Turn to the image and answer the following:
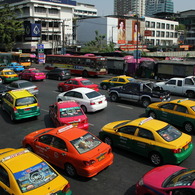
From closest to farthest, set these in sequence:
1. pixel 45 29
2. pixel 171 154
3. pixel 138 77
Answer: pixel 171 154
pixel 138 77
pixel 45 29

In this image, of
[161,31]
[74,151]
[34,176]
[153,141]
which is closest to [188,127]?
[153,141]

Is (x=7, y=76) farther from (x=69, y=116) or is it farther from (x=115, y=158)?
(x=115, y=158)

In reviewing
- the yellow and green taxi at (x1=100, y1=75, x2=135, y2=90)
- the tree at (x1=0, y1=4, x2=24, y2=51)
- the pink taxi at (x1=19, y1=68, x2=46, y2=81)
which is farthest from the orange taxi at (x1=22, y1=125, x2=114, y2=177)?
the tree at (x1=0, y1=4, x2=24, y2=51)

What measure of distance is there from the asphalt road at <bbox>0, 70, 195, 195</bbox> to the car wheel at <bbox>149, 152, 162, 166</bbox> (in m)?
0.21

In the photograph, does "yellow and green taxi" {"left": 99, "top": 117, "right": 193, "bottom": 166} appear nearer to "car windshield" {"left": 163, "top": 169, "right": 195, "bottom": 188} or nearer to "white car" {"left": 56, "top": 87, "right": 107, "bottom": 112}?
"car windshield" {"left": 163, "top": 169, "right": 195, "bottom": 188}

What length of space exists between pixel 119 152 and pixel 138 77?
24989 millimetres

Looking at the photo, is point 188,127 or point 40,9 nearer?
point 188,127

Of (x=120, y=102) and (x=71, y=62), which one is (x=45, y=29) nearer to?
(x=71, y=62)

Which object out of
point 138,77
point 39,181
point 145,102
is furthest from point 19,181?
point 138,77

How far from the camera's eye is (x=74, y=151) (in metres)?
8.47

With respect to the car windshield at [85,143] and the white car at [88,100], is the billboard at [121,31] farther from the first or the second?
the car windshield at [85,143]

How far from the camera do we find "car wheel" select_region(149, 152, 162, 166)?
30.4ft

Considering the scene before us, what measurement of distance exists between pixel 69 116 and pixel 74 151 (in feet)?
14.3

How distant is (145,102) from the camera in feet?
58.9
